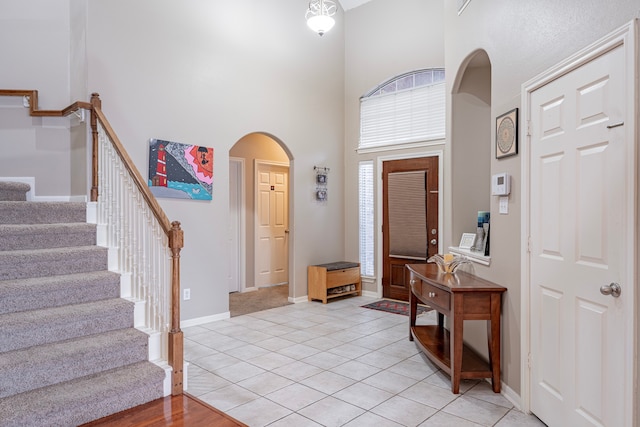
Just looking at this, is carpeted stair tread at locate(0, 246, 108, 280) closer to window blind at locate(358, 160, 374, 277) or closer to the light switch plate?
the light switch plate

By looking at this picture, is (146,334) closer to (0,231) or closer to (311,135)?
(0,231)

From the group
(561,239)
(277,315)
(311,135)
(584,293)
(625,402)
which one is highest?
(311,135)

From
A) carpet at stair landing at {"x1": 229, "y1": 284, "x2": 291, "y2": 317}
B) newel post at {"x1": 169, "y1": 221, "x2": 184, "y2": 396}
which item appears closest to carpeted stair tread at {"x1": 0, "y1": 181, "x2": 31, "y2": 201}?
newel post at {"x1": 169, "y1": 221, "x2": 184, "y2": 396}

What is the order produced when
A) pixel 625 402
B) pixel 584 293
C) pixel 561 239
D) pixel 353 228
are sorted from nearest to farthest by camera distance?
pixel 625 402
pixel 584 293
pixel 561 239
pixel 353 228

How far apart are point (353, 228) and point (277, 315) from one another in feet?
6.69

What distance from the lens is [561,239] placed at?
233cm

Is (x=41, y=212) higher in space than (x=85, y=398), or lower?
higher

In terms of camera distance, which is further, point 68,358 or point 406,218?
point 406,218

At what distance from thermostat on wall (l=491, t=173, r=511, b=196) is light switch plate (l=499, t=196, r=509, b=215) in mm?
47

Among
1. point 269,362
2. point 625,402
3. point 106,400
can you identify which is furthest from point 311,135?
point 625,402

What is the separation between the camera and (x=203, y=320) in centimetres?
482

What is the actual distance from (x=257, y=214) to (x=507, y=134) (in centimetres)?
470

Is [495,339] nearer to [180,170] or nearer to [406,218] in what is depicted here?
[406,218]

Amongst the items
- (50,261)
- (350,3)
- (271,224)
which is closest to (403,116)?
(350,3)
